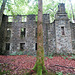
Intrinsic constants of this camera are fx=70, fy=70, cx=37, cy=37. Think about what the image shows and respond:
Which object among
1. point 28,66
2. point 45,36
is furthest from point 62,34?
point 28,66

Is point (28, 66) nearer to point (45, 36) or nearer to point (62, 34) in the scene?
point (45, 36)

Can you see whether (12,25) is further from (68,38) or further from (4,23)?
(68,38)

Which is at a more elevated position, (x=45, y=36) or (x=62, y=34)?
(x=62, y=34)

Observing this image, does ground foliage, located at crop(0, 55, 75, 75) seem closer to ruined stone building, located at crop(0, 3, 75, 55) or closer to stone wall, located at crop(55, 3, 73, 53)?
stone wall, located at crop(55, 3, 73, 53)

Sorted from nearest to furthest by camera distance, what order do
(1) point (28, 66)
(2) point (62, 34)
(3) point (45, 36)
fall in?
(1) point (28, 66) → (2) point (62, 34) → (3) point (45, 36)

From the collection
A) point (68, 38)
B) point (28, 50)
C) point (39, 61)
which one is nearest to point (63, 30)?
point (68, 38)

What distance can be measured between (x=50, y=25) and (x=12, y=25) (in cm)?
782

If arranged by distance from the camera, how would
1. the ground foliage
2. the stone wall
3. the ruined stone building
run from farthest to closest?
the ruined stone building, the stone wall, the ground foliage

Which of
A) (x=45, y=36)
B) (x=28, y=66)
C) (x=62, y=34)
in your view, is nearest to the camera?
(x=28, y=66)

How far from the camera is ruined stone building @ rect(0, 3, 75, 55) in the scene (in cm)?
1202

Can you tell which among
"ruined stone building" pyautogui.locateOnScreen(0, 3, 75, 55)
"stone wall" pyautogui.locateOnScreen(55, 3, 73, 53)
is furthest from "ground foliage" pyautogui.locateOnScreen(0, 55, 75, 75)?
"ruined stone building" pyautogui.locateOnScreen(0, 3, 75, 55)

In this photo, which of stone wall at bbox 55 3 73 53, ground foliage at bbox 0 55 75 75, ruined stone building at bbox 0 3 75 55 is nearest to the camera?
ground foliage at bbox 0 55 75 75

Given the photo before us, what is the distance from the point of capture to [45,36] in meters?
13.8

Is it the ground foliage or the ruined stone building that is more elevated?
the ruined stone building
